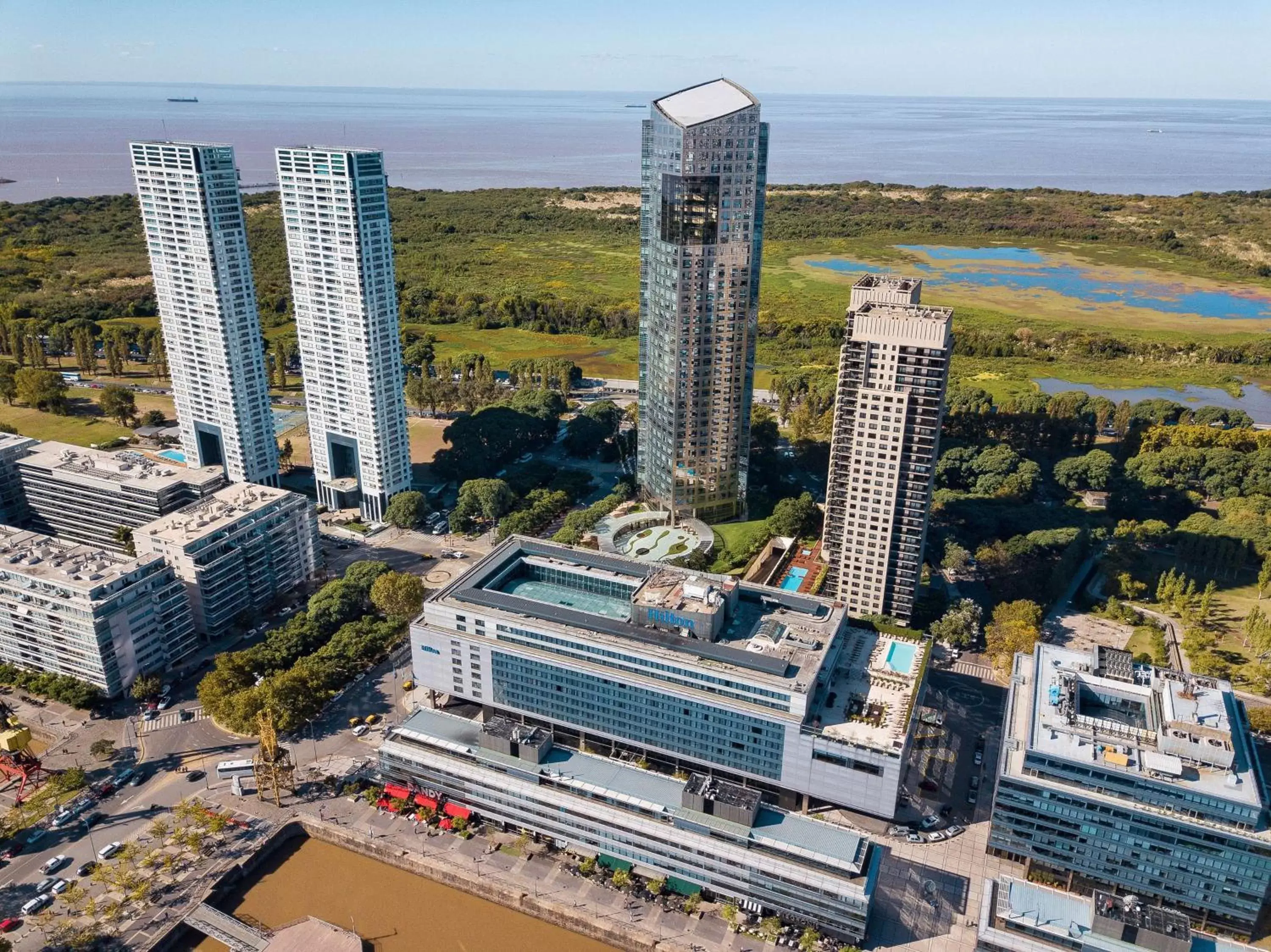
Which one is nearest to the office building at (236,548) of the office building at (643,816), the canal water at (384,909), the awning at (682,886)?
the office building at (643,816)

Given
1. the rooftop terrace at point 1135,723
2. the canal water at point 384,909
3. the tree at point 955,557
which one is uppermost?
the rooftop terrace at point 1135,723

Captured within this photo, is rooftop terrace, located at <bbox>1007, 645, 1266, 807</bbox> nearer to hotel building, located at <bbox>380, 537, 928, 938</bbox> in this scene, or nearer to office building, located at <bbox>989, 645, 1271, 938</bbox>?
office building, located at <bbox>989, 645, 1271, 938</bbox>

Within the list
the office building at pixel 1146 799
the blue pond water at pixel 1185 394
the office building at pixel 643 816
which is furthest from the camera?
the blue pond water at pixel 1185 394

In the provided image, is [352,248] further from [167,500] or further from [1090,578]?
[1090,578]

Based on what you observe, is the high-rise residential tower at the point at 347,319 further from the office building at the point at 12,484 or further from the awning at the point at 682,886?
the awning at the point at 682,886

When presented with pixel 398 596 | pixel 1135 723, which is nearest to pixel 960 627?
pixel 1135 723

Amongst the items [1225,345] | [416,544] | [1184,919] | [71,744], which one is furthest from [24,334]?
[1225,345]

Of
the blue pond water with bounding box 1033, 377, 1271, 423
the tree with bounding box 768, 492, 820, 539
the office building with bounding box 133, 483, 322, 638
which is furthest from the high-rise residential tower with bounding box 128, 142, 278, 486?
the blue pond water with bounding box 1033, 377, 1271, 423
